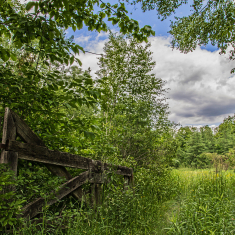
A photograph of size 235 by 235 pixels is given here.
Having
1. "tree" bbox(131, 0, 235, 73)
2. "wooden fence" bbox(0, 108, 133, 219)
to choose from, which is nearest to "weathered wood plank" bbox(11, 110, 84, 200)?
"wooden fence" bbox(0, 108, 133, 219)

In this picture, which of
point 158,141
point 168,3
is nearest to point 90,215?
point 158,141

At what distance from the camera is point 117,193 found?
296 centimetres

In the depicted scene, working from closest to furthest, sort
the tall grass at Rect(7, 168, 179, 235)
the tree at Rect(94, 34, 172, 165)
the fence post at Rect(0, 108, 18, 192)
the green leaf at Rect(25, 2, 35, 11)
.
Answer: the fence post at Rect(0, 108, 18, 192), the green leaf at Rect(25, 2, 35, 11), the tall grass at Rect(7, 168, 179, 235), the tree at Rect(94, 34, 172, 165)

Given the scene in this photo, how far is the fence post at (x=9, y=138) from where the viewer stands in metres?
1.73

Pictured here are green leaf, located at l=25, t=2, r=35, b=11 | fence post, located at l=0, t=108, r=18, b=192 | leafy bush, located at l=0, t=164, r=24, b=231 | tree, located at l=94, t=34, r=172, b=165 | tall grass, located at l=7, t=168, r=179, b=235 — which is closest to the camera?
leafy bush, located at l=0, t=164, r=24, b=231

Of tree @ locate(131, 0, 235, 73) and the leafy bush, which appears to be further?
tree @ locate(131, 0, 235, 73)

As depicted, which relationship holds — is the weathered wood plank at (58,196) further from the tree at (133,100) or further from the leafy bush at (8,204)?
the tree at (133,100)

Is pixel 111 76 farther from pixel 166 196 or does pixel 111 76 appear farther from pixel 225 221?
pixel 225 221

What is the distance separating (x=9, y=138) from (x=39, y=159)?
43 centimetres

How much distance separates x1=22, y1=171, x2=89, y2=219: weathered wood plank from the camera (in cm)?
193

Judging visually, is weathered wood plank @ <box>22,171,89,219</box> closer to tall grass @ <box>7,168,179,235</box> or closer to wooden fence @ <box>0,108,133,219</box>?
wooden fence @ <box>0,108,133,219</box>

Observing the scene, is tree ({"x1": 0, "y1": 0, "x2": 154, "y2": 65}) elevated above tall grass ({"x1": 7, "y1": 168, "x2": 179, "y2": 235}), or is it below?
above

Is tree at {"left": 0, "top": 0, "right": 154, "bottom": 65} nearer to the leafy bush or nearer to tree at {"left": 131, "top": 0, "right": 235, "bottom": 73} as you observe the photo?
the leafy bush

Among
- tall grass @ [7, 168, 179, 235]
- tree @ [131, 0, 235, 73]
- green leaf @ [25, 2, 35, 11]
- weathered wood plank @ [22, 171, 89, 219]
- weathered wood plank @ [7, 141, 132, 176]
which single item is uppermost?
tree @ [131, 0, 235, 73]
